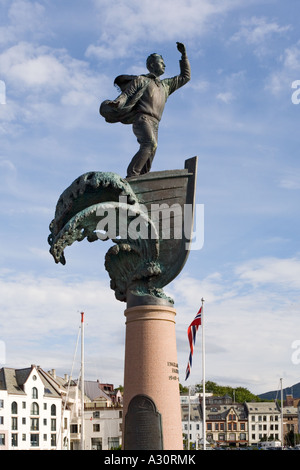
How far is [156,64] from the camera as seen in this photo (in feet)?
47.7

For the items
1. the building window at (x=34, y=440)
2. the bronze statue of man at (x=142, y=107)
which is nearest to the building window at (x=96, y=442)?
the building window at (x=34, y=440)

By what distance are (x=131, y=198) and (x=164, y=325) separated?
2694 millimetres

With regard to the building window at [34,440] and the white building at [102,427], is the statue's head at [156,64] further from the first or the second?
the white building at [102,427]

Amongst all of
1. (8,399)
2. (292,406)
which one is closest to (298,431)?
(292,406)

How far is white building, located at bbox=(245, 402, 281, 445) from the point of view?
11094cm

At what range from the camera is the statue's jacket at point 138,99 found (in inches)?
560

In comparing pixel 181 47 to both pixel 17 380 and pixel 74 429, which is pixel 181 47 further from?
pixel 74 429

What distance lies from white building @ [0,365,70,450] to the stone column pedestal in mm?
54077

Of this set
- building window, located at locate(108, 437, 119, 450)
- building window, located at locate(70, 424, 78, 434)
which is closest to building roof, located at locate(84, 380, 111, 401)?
building window, located at locate(70, 424, 78, 434)

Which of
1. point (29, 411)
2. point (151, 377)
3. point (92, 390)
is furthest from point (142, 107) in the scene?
point (92, 390)

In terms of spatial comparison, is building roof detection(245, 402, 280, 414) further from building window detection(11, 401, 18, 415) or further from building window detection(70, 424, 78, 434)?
building window detection(11, 401, 18, 415)

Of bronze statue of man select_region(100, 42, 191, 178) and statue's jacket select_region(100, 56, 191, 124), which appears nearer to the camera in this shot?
bronze statue of man select_region(100, 42, 191, 178)
